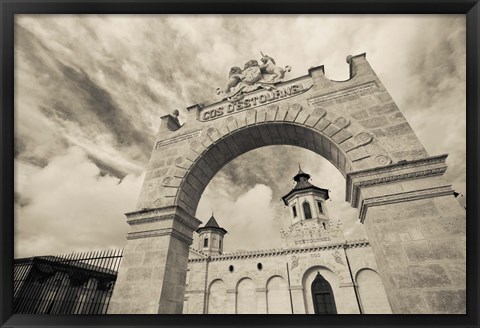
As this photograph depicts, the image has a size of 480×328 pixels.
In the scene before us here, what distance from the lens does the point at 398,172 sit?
15.3 feet

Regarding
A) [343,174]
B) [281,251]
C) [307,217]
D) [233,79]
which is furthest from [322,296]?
[233,79]

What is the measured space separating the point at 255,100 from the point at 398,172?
4.33 meters

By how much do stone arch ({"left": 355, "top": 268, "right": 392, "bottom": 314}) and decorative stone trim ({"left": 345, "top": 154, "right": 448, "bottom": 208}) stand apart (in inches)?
899

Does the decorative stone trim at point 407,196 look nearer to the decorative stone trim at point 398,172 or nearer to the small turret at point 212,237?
the decorative stone trim at point 398,172

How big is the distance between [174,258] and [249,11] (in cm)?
563

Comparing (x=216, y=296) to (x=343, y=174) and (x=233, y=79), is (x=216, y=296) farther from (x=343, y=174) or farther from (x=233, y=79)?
(x=233, y=79)

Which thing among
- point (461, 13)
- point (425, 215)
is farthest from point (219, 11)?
point (425, 215)

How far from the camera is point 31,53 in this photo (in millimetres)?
5141

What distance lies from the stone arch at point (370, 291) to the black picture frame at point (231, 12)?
23251 millimetres

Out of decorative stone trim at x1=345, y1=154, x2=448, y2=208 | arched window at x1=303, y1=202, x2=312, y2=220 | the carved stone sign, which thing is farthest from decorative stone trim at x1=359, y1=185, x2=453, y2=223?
arched window at x1=303, y1=202, x2=312, y2=220

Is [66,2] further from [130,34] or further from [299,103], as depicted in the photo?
[299,103]

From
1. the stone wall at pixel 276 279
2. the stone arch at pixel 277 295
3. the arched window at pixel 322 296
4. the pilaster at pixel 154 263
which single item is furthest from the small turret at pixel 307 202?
the pilaster at pixel 154 263

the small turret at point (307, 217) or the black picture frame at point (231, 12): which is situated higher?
the small turret at point (307, 217)

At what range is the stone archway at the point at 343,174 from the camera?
12.7 feet
